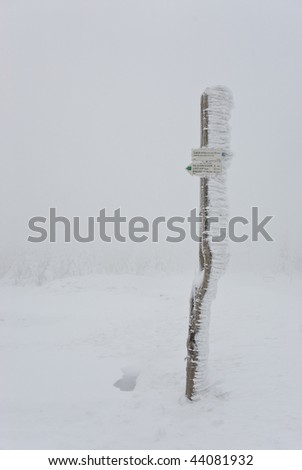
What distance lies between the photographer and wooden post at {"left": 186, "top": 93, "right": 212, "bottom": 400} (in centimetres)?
531

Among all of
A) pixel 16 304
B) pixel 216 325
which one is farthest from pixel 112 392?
pixel 16 304

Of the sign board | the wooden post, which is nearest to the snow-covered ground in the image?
the wooden post

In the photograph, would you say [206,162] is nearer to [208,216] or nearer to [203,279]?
[208,216]

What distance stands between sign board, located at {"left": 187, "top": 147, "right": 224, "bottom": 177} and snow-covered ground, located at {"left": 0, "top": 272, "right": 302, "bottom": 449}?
11.5 feet

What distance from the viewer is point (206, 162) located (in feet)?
17.5

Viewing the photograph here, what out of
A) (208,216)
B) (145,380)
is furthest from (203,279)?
(145,380)

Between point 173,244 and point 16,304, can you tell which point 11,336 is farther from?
point 173,244

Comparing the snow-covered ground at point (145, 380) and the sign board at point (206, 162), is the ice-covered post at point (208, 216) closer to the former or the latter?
the sign board at point (206, 162)

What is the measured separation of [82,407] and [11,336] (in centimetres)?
577

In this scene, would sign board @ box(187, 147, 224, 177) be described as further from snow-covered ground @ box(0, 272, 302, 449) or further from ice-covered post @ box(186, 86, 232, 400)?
snow-covered ground @ box(0, 272, 302, 449)

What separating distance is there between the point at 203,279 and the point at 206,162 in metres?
1.81

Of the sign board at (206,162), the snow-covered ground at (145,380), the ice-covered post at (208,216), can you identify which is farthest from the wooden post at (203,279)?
the snow-covered ground at (145,380)

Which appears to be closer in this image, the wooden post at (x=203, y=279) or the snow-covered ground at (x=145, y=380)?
the snow-covered ground at (x=145, y=380)

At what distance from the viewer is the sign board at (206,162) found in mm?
5309
